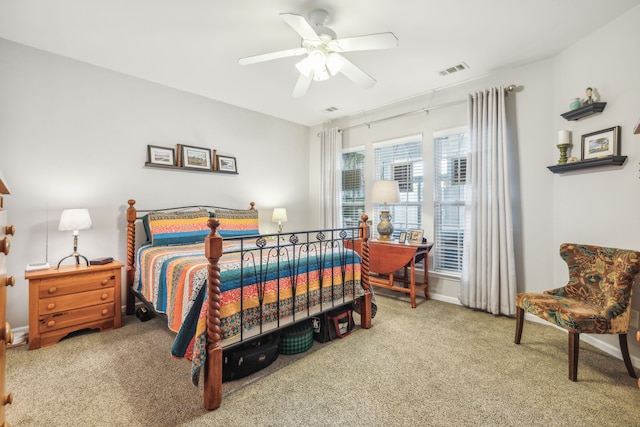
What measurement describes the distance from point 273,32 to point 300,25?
67cm

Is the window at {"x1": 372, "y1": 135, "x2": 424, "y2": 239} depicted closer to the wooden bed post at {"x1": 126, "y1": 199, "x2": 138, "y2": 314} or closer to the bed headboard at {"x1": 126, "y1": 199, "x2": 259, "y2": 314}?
the bed headboard at {"x1": 126, "y1": 199, "x2": 259, "y2": 314}

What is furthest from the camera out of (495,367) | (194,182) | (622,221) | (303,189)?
(303,189)

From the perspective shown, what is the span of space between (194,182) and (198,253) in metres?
1.49

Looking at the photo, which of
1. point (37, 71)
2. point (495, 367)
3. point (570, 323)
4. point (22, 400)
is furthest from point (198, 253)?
point (570, 323)

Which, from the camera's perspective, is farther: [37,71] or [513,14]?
[37,71]

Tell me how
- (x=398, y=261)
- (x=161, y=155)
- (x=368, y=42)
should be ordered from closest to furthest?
(x=368, y=42), (x=398, y=261), (x=161, y=155)

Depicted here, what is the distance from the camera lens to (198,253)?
2.61m

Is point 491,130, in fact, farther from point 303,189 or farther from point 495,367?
point 303,189

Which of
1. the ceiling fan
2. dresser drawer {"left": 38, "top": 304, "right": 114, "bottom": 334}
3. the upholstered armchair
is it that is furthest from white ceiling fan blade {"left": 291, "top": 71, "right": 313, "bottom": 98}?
dresser drawer {"left": 38, "top": 304, "right": 114, "bottom": 334}

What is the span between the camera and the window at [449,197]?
354 cm

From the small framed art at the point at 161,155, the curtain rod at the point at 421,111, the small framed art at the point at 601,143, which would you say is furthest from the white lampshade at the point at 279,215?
the small framed art at the point at 601,143

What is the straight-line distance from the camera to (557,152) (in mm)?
2791

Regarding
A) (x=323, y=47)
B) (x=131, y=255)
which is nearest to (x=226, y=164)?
(x=131, y=255)

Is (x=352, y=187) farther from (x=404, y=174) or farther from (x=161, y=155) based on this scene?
(x=161, y=155)
